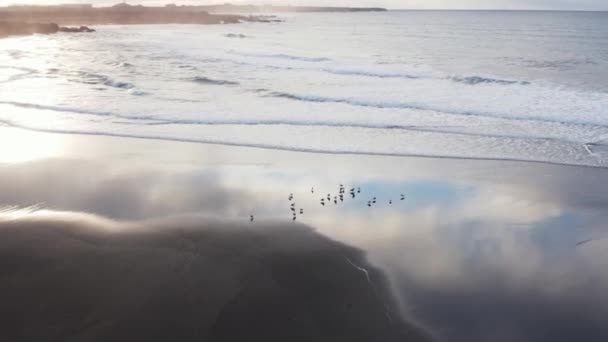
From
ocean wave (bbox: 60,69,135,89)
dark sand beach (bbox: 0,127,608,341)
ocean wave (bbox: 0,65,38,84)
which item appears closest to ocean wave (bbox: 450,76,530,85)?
dark sand beach (bbox: 0,127,608,341)

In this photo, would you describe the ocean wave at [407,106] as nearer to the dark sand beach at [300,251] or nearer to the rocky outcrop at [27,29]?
the dark sand beach at [300,251]

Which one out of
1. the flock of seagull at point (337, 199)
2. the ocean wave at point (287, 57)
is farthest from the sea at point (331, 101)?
the flock of seagull at point (337, 199)

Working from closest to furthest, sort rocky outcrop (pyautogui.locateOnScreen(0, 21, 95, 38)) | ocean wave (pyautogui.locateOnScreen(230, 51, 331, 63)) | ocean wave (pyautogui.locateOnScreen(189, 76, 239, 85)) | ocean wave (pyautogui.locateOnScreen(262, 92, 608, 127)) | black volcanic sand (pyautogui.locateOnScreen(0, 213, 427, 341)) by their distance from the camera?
black volcanic sand (pyautogui.locateOnScreen(0, 213, 427, 341)), ocean wave (pyautogui.locateOnScreen(262, 92, 608, 127)), ocean wave (pyautogui.locateOnScreen(189, 76, 239, 85)), ocean wave (pyautogui.locateOnScreen(230, 51, 331, 63)), rocky outcrop (pyautogui.locateOnScreen(0, 21, 95, 38))

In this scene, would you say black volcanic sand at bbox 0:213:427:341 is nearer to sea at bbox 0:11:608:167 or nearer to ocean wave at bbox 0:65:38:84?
sea at bbox 0:11:608:167

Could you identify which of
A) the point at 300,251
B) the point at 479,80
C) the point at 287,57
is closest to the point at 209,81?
the point at 287,57

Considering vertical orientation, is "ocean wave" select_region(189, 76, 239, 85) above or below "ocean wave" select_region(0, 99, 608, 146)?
below

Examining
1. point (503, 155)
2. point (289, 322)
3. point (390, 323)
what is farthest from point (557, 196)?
point (289, 322)
